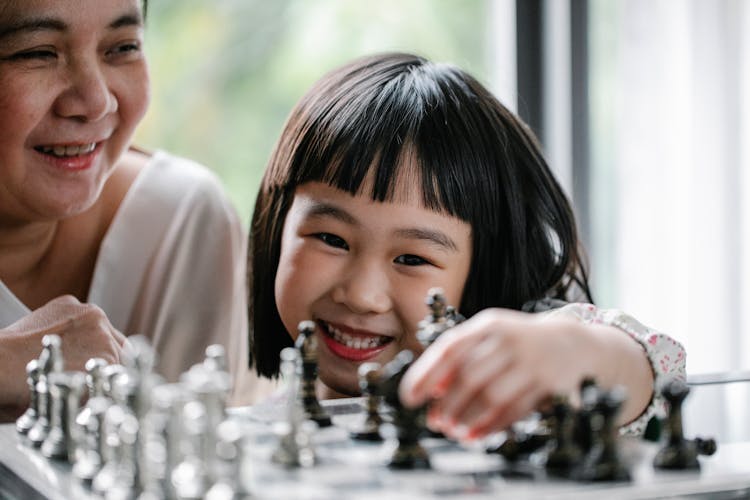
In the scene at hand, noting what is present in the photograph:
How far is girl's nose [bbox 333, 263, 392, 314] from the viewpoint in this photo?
4.53 feet

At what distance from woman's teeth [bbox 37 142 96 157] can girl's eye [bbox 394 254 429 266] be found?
1.59 feet

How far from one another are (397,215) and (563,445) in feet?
2.01

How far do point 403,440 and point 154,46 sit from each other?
9.55 feet

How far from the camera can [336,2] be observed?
352cm

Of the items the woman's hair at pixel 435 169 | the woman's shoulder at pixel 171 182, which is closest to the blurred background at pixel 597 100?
the woman's shoulder at pixel 171 182

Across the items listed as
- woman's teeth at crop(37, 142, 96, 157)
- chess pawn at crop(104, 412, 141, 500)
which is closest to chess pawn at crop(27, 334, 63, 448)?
chess pawn at crop(104, 412, 141, 500)

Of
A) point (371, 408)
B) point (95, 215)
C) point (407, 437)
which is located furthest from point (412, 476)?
point (95, 215)

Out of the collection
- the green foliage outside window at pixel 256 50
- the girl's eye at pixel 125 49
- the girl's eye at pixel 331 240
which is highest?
the green foliage outside window at pixel 256 50

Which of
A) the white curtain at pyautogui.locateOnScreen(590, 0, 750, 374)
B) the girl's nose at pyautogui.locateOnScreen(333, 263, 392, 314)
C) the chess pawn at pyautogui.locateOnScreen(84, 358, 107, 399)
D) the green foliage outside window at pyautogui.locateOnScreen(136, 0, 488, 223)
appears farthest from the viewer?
the green foliage outside window at pyautogui.locateOnScreen(136, 0, 488, 223)

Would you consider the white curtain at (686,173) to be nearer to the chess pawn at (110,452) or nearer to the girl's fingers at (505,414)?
the girl's fingers at (505,414)

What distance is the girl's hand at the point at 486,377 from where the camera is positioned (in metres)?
0.85

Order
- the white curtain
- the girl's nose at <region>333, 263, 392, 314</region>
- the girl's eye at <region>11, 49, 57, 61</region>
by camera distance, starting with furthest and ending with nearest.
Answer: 1. the white curtain
2. the girl's eye at <region>11, 49, 57, 61</region>
3. the girl's nose at <region>333, 263, 392, 314</region>

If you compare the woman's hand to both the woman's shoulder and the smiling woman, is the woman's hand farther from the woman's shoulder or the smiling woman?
the woman's shoulder

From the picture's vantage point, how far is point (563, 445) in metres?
0.82
